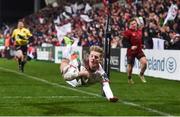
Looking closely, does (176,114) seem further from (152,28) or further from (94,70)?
(152,28)

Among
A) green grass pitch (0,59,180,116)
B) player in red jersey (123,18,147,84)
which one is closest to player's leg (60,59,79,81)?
green grass pitch (0,59,180,116)

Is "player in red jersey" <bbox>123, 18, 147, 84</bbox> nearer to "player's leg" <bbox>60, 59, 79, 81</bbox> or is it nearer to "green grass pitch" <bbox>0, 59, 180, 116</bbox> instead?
"green grass pitch" <bbox>0, 59, 180, 116</bbox>

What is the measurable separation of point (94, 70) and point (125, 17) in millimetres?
20632

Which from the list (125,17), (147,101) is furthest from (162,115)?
(125,17)

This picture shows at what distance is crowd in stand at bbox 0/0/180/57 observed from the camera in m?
24.6

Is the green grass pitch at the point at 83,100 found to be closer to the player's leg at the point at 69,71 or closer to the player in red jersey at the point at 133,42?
the player's leg at the point at 69,71

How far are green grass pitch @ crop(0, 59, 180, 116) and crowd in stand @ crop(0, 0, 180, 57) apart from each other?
7.60 feet

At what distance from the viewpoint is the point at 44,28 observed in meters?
A: 49.1

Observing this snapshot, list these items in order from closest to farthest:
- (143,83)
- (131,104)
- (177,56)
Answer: (131,104), (143,83), (177,56)

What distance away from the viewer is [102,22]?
3512 cm

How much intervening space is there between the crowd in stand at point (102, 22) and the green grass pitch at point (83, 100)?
7.60ft

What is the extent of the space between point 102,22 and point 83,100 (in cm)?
2233

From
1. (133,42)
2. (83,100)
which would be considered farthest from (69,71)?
(133,42)

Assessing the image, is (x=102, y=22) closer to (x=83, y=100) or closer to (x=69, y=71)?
(x=83, y=100)
